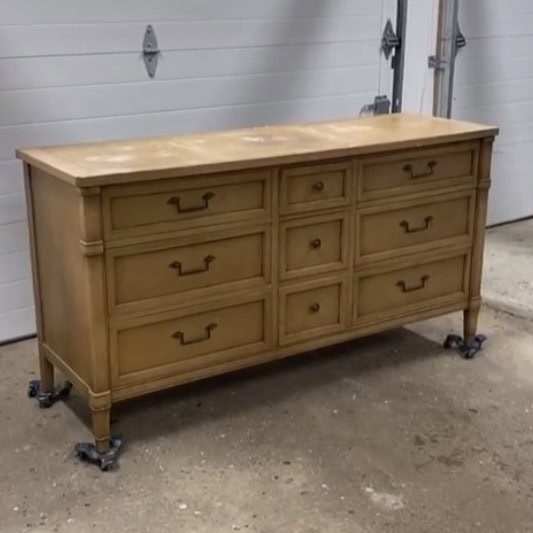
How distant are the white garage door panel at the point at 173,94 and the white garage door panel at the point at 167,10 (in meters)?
0.25

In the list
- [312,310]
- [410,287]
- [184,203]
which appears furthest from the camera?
[410,287]

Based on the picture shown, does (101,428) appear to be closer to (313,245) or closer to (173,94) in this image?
(313,245)

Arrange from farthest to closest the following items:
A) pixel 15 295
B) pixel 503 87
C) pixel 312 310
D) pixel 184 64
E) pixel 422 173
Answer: pixel 503 87
pixel 184 64
pixel 15 295
pixel 422 173
pixel 312 310

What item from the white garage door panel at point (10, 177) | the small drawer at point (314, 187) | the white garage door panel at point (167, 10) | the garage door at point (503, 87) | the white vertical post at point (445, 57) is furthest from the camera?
the garage door at point (503, 87)

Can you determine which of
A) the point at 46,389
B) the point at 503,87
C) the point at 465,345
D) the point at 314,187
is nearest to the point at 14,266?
the point at 46,389

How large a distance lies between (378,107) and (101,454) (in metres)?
2.31

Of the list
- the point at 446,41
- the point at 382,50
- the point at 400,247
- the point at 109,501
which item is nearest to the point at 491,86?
the point at 446,41

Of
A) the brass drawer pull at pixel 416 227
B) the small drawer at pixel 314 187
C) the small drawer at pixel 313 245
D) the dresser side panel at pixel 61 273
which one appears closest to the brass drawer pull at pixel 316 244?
the small drawer at pixel 313 245

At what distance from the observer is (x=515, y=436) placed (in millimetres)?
2805

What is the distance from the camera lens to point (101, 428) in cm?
262

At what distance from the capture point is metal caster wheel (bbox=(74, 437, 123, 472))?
8.55 feet

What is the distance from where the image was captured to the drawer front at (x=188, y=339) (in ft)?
8.58

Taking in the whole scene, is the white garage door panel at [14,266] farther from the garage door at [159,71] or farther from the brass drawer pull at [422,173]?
the brass drawer pull at [422,173]

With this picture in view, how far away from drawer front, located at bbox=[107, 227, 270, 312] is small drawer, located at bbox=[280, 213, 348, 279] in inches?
3.1
